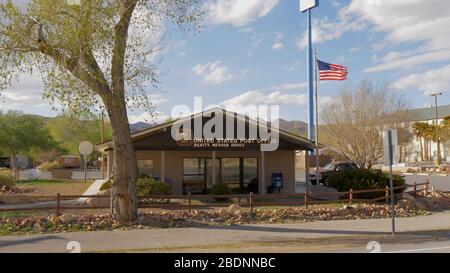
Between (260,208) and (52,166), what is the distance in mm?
38725

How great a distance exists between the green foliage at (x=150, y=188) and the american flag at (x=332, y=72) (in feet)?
44.5

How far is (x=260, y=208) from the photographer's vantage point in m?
18.9

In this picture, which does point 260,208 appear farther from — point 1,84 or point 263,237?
point 1,84

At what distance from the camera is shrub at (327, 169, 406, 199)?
22.0m

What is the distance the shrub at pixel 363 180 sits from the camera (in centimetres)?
2200

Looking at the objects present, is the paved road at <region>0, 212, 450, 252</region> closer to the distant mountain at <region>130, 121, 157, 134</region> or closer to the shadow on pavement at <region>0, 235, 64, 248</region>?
the shadow on pavement at <region>0, 235, 64, 248</region>

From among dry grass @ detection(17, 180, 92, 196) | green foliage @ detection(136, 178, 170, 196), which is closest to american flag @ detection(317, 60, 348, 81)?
green foliage @ detection(136, 178, 170, 196)

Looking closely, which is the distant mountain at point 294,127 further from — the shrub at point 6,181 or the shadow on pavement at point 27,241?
the shadow on pavement at point 27,241

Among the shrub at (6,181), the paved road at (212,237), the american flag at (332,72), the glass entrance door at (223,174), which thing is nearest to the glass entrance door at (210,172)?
the glass entrance door at (223,174)

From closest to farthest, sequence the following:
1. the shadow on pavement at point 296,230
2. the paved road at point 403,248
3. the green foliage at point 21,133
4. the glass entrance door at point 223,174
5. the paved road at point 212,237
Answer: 1. the paved road at point 403,248
2. the paved road at point 212,237
3. the shadow on pavement at point 296,230
4. the glass entrance door at point 223,174
5. the green foliage at point 21,133

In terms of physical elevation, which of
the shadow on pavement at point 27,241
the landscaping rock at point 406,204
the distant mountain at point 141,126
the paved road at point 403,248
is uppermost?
the distant mountain at point 141,126

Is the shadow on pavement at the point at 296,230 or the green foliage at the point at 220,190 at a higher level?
the green foliage at the point at 220,190

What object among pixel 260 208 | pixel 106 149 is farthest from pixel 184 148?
pixel 260 208

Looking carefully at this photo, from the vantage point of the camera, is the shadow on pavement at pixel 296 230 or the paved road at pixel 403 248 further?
the shadow on pavement at pixel 296 230
